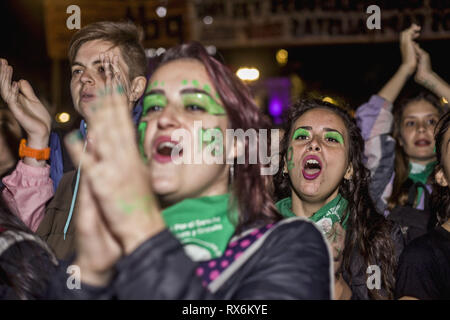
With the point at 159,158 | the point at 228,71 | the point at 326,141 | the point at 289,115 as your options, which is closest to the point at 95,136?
the point at 159,158

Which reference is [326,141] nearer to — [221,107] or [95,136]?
[221,107]

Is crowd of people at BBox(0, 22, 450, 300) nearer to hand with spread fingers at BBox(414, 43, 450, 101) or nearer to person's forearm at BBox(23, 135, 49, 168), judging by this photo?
person's forearm at BBox(23, 135, 49, 168)

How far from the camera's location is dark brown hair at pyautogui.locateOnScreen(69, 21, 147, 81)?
2936mm

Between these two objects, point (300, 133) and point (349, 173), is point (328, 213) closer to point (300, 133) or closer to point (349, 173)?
point (349, 173)

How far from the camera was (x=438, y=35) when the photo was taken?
5.82m

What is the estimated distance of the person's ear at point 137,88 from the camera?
285 cm

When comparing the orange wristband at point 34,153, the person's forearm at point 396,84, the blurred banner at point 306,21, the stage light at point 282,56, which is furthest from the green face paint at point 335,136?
the stage light at point 282,56

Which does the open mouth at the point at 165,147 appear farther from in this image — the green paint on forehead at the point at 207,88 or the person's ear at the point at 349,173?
the person's ear at the point at 349,173

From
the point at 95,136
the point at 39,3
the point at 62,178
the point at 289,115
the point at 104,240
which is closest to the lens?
the point at 95,136

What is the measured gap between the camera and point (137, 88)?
288 centimetres

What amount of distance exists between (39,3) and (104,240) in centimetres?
817

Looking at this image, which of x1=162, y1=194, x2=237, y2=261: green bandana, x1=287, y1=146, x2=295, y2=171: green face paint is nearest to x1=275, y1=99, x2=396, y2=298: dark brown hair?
x1=287, y1=146, x2=295, y2=171: green face paint

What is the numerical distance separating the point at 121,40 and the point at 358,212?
1944 mm

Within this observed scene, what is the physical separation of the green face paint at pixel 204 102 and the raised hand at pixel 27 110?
1.60m
